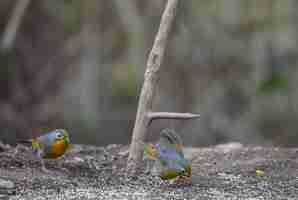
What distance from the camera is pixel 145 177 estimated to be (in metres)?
4.25

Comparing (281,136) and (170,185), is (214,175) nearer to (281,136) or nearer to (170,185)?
(170,185)

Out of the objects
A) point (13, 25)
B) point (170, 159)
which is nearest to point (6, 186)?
point (170, 159)

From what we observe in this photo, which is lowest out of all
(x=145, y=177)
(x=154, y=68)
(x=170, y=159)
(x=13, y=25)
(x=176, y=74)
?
(x=145, y=177)

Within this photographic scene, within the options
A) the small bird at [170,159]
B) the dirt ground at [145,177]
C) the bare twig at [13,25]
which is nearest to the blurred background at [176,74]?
the bare twig at [13,25]

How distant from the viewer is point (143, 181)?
4145mm

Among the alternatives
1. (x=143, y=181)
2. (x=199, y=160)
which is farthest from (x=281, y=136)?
(x=143, y=181)

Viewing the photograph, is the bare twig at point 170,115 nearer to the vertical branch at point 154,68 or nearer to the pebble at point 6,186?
the vertical branch at point 154,68

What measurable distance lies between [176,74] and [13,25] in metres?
1.89

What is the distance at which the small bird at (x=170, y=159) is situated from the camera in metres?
3.83

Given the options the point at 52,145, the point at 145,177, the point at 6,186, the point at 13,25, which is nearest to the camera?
the point at 6,186

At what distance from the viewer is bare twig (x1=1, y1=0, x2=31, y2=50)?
8.91 m

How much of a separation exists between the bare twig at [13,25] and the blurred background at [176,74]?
0.02m

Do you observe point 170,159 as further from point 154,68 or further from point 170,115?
point 154,68

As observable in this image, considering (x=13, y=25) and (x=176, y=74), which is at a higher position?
(x=13, y=25)
